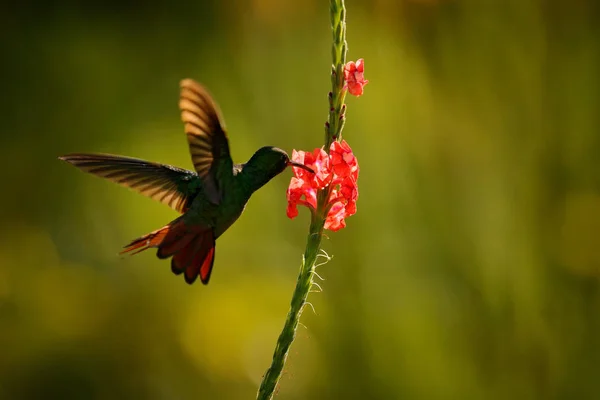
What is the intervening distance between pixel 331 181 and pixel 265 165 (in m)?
0.25

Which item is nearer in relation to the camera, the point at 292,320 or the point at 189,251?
the point at 292,320

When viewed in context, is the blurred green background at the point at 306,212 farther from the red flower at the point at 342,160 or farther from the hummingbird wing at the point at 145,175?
the red flower at the point at 342,160

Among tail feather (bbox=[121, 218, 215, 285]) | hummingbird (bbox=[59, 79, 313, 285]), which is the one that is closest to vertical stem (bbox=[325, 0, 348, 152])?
hummingbird (bbox=[59, 79, 313, 285])

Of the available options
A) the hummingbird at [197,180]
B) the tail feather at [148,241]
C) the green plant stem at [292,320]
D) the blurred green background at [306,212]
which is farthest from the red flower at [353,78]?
the blurred green background at [306,212]

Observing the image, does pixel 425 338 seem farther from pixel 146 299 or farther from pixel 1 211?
pixel 1 211

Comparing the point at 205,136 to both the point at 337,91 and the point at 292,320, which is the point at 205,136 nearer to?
the point at 337,91

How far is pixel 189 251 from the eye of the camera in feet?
4.83

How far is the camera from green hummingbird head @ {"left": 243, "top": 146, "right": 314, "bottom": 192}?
161 centimetres

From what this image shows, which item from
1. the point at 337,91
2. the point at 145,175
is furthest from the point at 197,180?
the point at 337,91

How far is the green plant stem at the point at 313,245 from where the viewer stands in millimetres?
1329

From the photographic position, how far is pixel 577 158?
11.3 feet

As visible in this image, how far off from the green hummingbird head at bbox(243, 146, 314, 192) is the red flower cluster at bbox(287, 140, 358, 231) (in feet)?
0.14

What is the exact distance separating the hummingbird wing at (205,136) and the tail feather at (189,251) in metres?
0.14

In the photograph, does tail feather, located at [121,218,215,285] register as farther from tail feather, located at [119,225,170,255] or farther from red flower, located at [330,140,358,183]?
red flower, located at [330,140,358,183]
